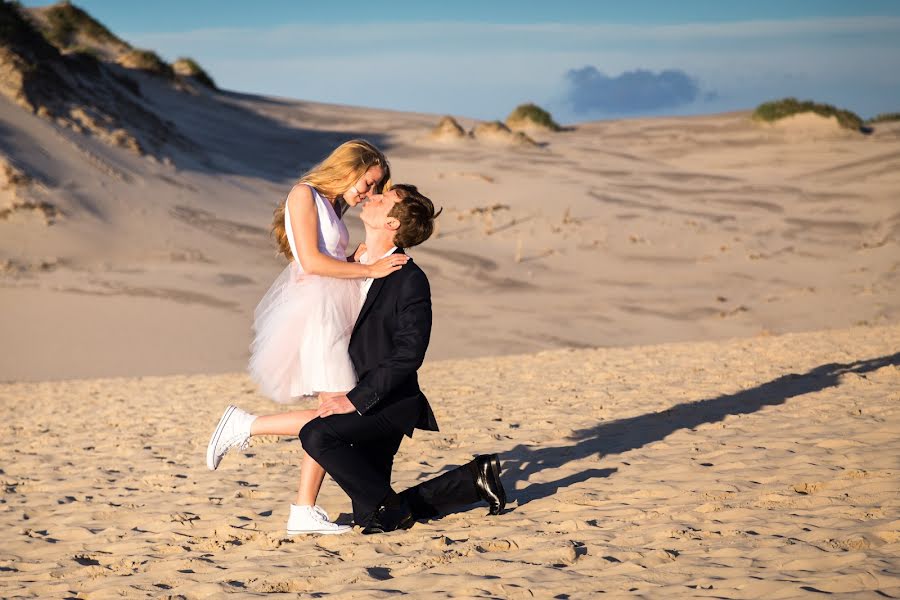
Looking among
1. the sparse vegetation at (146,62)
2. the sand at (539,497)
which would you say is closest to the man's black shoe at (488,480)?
the sand at (539,497)

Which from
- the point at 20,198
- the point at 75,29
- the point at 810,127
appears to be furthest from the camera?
the point at 810,127

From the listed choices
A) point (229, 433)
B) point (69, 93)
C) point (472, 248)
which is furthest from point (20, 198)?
point (229, 433)

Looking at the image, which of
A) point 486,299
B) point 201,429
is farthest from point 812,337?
point 201,429

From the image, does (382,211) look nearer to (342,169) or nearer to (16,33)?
(342,169)

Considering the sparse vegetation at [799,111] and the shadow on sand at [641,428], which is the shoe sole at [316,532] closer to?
the shadow on sand at [641,428]

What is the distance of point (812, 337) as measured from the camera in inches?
485

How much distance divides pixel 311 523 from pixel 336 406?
0.67 meters

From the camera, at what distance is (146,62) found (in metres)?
33.5

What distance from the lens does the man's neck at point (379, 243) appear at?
4.65m

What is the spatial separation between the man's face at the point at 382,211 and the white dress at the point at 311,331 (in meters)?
0.14

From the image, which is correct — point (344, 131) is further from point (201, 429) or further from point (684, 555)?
point (684, 555)

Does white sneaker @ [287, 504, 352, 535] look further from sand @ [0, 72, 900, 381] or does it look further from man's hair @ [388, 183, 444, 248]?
sand @ [0, 72, 900, 381]

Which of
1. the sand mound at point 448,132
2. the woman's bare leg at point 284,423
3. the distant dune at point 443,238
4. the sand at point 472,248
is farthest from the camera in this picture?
the sand mound at point 448,132

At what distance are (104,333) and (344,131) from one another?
22814 mm
